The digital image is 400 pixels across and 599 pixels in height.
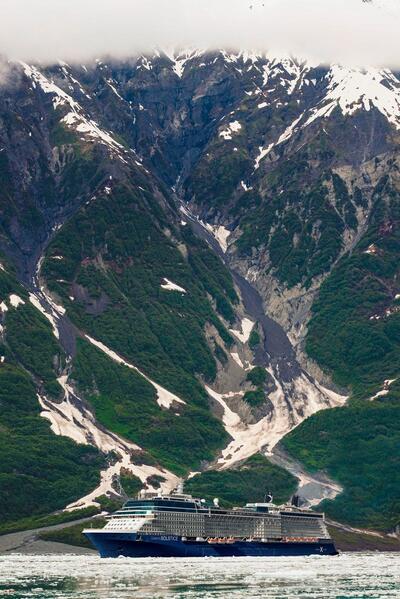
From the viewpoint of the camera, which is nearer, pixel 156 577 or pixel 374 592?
pixel 374 592

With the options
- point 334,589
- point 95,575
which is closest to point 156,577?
point 95,575

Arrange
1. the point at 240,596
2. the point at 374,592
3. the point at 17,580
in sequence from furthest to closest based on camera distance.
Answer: the point at 17,580, the point at 374,592, the point at 240,596

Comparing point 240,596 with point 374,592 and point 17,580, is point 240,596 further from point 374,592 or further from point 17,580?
point 17,580

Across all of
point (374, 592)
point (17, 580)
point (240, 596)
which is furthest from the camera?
point (17, 580)

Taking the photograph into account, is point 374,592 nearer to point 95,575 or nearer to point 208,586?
point 208,586

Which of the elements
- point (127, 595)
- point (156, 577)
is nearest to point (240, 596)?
point (127, 595)

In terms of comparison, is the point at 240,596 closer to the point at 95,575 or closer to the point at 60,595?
the point at 60,595

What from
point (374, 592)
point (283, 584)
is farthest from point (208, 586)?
point (374, 592)

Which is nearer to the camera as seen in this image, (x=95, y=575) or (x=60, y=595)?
(x=60, y=595)
